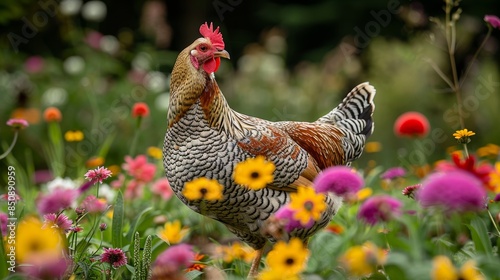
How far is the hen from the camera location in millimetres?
2691

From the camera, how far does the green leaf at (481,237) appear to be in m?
2.50

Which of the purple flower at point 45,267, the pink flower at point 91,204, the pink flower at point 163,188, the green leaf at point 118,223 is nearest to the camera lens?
the purple flower at point 45,267

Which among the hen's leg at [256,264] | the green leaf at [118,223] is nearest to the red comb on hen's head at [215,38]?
the green leaf at [118,223]

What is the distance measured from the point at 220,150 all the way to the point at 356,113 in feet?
4.29

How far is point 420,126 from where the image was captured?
4.18 metres

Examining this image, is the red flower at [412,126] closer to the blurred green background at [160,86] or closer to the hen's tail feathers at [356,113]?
the hen's tail feathers at [356,113]

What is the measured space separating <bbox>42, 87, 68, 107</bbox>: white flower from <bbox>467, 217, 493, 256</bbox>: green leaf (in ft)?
20.4

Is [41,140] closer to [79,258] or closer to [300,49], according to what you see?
[79,258]

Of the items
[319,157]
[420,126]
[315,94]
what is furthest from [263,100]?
[319,157]

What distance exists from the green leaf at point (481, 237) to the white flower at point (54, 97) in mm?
6230

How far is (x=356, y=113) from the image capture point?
378cm

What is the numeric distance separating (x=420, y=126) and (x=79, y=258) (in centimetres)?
245

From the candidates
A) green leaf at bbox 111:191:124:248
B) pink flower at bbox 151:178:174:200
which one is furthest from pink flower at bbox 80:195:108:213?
pink flower at bbox 151:178:174:200
